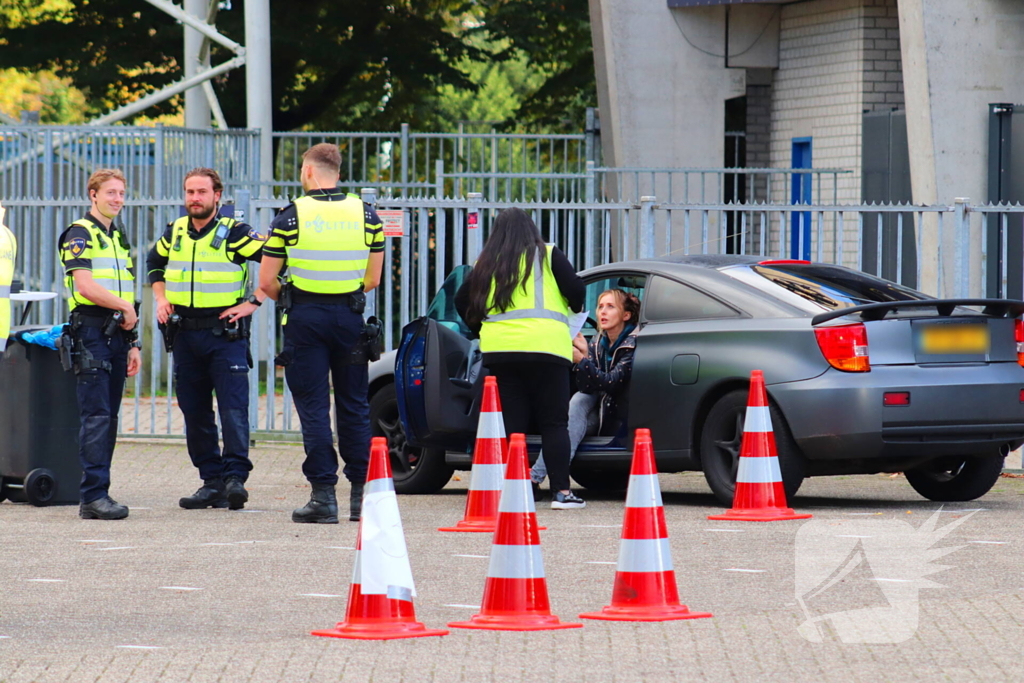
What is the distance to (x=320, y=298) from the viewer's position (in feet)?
30.2

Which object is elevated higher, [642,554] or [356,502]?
[642,554]

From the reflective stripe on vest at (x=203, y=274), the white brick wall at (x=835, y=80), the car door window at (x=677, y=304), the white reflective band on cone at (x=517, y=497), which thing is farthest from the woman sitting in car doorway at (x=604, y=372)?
the white brick wall at (x=835, y=80)

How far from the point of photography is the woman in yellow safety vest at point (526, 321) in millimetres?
9406

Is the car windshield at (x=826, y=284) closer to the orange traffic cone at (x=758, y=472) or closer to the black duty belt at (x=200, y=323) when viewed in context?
the orange traffic cone at (x=758, y=472)

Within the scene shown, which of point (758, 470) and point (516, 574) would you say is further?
point (758, 470)

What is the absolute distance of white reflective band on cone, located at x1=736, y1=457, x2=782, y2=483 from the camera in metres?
9.00

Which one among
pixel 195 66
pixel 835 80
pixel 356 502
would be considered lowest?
pixel 356 502

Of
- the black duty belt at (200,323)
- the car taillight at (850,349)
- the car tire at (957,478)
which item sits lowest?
the car tire at (957,478)

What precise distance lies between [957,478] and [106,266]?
4763 mm

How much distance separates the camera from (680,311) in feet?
32.5

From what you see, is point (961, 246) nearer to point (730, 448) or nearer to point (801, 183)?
point (730, 448)

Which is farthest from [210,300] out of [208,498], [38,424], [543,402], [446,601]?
[446,601]

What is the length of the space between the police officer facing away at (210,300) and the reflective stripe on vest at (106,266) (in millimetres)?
157

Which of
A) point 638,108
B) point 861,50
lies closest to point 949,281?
point 861,50
